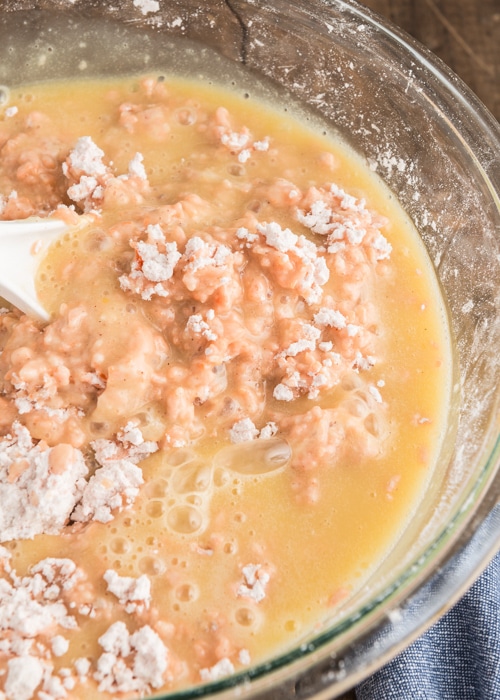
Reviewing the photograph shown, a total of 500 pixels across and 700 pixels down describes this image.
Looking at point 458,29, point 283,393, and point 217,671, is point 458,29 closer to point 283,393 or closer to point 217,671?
point 283,393

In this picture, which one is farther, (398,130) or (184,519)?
(398,130)

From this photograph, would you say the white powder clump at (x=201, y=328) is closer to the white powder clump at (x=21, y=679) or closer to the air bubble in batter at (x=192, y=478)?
the air bubble in batter at (x=192, y=478)

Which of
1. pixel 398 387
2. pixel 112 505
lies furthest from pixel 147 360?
pixel 398 387

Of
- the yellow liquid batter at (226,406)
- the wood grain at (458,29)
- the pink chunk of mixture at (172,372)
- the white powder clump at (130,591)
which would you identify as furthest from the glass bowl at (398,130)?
the wood grain at (458,29)

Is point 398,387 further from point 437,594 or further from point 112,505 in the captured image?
point 112,505

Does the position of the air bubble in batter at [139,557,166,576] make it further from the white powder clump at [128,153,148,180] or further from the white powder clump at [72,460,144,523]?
the white powder clump at [128,153,148,180]

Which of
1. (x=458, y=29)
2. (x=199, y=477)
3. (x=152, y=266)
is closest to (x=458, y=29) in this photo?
(x=458, y=29)
